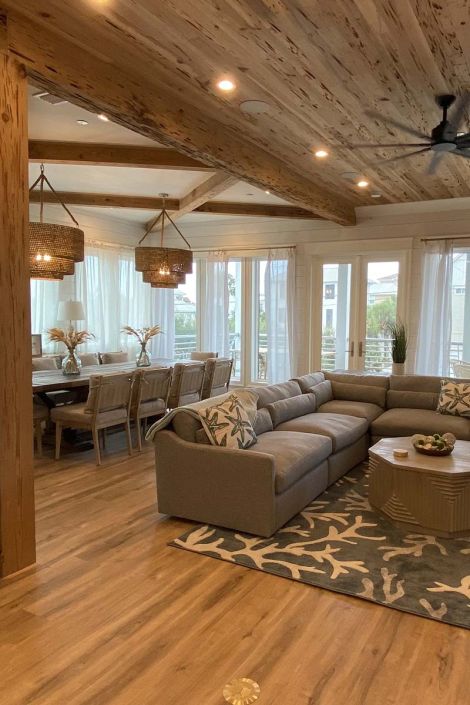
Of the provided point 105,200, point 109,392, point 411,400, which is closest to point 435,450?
point 411,400

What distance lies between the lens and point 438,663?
215 cm

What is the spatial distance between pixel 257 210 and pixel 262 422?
12.6 ft

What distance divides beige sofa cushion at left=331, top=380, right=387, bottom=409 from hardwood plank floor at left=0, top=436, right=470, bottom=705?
3.22m

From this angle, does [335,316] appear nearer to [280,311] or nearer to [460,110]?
[280,311]

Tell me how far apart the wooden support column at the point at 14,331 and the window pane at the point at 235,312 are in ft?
18.8

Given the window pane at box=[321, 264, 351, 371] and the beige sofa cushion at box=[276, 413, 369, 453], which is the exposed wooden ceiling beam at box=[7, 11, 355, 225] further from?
the window pane at box=[321, 264, 351, 371]

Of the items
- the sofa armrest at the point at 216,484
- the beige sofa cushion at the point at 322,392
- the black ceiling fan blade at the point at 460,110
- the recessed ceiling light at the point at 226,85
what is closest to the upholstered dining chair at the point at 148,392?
the beige sofa cushion at the point at 322,392

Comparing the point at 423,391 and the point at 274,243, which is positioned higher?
the point at 274,243

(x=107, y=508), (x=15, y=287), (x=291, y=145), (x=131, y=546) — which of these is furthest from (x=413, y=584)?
(x=291, y=145)

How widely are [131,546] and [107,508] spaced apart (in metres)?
0.70

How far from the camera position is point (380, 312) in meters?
7.33

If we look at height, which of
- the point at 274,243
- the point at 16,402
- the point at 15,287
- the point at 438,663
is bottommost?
the point at 438,663

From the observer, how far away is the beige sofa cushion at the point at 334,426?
14.2 ft

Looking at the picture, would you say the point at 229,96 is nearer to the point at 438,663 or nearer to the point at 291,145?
the point at 291,145
